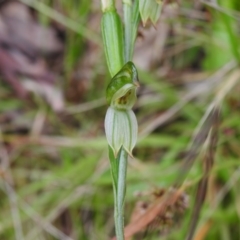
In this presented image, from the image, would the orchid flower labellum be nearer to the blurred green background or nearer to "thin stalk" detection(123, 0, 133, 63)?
"thin stalk" detection(123, 0, 133, 63)

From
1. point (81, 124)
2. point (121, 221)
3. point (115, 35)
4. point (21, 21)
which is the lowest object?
point (121, 221)

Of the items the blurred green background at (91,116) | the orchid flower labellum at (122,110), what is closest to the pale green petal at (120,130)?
the orchid flower labellum at (122,110)

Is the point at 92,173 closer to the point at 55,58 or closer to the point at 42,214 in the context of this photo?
the point at 42,214

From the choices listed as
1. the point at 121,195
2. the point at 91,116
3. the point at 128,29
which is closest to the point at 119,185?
the point at 121,195

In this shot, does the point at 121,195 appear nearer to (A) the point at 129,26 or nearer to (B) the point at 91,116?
(A) the point at 129,26

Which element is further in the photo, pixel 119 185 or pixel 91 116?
pixel 91 116

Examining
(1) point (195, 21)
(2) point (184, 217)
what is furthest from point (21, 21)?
(2) point (184, 217)

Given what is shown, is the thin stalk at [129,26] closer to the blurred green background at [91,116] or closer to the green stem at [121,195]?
the green stem at [121,195]
